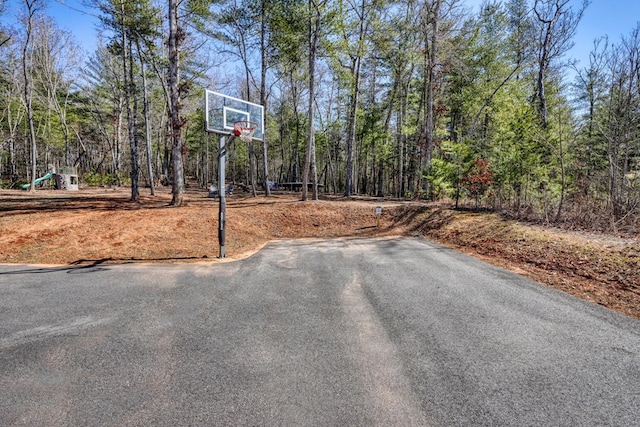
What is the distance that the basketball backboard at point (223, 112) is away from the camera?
7.26 m

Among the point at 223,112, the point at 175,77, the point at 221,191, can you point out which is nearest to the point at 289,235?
the point at 221,191

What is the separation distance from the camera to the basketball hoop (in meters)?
7.79

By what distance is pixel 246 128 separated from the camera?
8188mm

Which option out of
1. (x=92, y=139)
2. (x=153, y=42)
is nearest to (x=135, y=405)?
(x=153, y=42)

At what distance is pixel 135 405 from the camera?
7.64ft

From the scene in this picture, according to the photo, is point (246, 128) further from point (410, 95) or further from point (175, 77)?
point (410, 95)

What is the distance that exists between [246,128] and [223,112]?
756 millimetres

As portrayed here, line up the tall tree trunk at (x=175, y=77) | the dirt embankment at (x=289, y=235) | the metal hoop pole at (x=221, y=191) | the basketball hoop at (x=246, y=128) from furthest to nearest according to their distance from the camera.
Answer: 1. the tall tree trunk at (x=175, y=77)
2. the basketball hoop at (x=246, y=128)
3. the metal hoop pole at (x=221, y=191)
4. the dirt embankment at (x=289, y=235)

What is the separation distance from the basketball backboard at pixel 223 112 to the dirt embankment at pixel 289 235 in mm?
3158

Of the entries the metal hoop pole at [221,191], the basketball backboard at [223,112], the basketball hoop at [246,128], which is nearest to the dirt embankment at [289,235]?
the metal hoop pole at [221,191]

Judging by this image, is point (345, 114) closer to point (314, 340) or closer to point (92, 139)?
point (314, 340)

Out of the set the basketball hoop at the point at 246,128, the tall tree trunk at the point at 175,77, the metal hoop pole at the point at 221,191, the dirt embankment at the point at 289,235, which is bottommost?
the dirt embankment at the point at 289,235

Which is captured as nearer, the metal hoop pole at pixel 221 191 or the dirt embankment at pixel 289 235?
the dirt embankment at pixel 289 235

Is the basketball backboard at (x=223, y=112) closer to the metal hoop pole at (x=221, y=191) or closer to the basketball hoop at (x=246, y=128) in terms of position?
the basketball hoop at (x=246, y=128)
